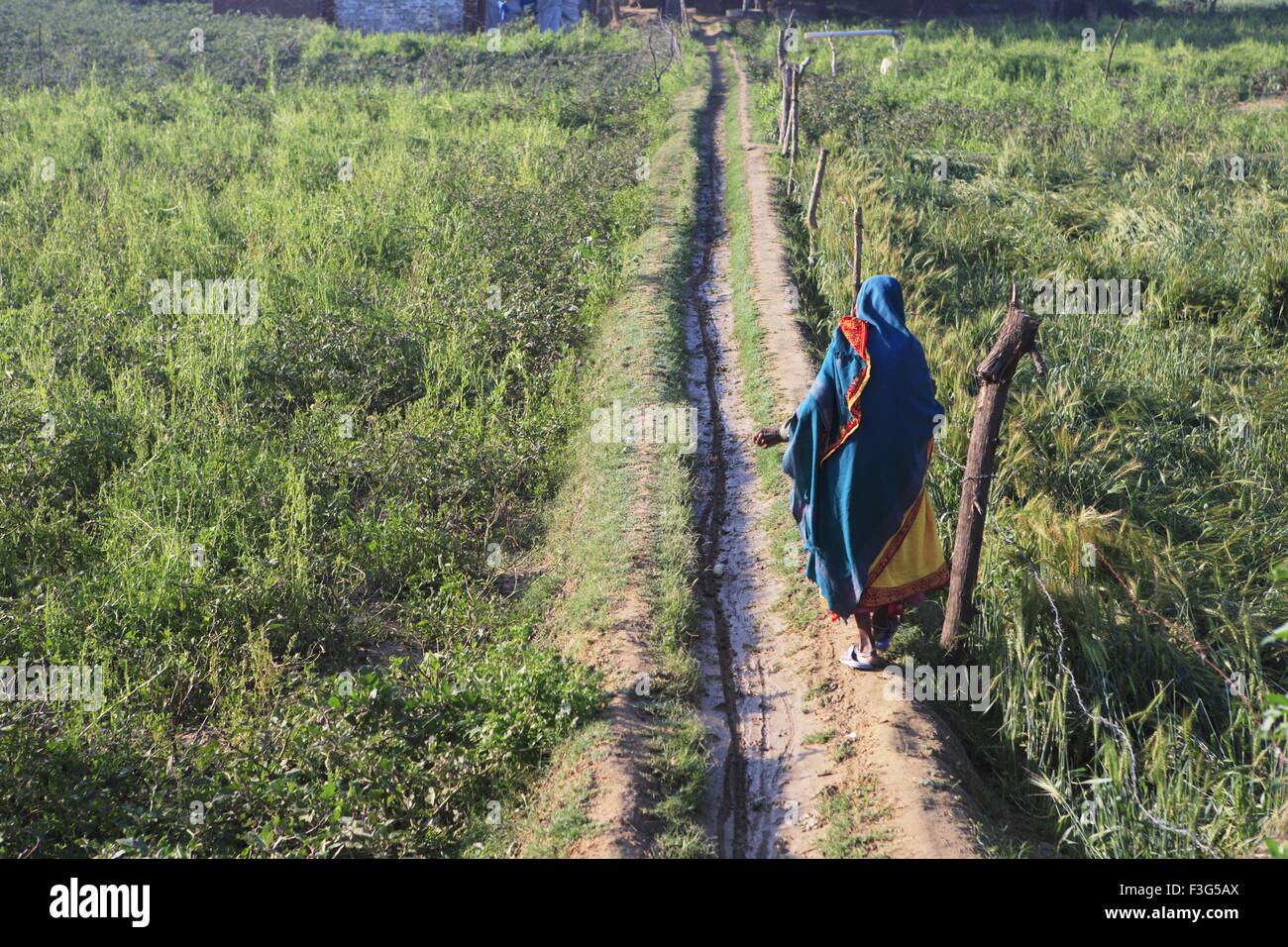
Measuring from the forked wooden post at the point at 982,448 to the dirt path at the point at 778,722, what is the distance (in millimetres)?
564

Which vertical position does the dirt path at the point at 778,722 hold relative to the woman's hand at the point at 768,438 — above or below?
below

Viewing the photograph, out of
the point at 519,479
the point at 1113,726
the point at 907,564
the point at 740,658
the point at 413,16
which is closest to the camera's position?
the point at 1113,726

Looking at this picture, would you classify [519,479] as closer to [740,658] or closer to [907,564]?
[740,658]

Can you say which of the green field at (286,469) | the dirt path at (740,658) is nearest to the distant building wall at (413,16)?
the green field at (286,469)

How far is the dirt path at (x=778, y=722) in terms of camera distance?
14.2ft

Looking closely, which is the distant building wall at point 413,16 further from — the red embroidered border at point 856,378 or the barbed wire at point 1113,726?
the barbed wire at point 1113,726

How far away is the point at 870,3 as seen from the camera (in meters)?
33.6

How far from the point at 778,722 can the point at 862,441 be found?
55.2 inches

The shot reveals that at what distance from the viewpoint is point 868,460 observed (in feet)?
16.3

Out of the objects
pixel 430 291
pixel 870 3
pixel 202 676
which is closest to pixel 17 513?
pixel 202 676

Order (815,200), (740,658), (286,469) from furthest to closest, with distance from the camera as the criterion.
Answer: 1. (815,200)
2. (286,469)
3. (740,658)

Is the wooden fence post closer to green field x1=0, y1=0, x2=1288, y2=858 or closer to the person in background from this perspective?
green field x1=0, y1=0, x2=1288, y2=858

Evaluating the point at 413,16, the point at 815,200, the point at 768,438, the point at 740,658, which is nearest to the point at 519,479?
the point at 740,658

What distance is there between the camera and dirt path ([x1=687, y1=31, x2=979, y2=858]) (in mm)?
4340
